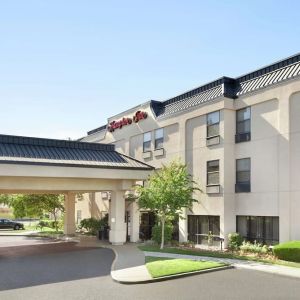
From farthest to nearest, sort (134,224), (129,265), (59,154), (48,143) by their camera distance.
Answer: (134,224), (48,143), (59,154), (129,265)

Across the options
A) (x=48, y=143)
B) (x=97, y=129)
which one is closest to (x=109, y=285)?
(x=48, y=143)

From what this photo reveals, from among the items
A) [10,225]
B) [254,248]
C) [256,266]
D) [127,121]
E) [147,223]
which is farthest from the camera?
[10,225]

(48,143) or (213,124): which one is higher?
(213,124)

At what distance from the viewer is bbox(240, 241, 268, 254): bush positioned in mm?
24000

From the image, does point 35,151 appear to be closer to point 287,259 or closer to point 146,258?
point 146,258

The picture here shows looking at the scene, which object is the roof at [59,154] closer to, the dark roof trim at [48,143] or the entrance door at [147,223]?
the dark roof trim at [48,143]

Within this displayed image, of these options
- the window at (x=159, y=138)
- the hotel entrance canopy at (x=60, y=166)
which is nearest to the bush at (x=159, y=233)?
the hotel entrance canopy at (x=60, y=166)

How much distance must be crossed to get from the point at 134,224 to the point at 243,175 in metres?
9.68

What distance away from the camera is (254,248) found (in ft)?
80.5

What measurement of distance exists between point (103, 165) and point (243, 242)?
33.8ft

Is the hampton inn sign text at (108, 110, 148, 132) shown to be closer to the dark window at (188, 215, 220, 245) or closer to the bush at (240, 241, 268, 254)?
the dark window at (188, 215, 220, 245)

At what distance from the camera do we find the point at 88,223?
4016 cm

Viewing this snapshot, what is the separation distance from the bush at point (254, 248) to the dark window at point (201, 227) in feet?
8.83

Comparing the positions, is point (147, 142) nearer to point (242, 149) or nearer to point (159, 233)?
point (159, 233)
